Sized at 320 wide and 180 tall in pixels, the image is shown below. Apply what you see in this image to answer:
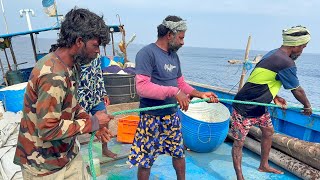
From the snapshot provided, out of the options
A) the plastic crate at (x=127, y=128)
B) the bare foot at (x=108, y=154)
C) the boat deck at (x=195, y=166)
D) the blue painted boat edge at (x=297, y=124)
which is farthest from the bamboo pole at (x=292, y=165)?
the bare foot at (x=108, y=154)

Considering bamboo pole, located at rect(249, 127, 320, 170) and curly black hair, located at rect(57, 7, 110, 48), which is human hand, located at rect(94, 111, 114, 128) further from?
bamboo pole, located at rect(249, 127, 320, 170)

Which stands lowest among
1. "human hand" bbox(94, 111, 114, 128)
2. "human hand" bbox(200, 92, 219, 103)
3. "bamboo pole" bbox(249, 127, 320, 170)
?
"bamboo pole" bbox(249, 127, 320, 170)

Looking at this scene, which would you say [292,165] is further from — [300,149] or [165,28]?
[165,28]

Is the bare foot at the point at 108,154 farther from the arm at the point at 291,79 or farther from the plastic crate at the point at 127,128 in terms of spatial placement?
the arm at the point at 291,79

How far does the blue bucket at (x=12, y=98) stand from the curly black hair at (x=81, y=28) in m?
4.91

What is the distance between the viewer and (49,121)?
1650 millimetres

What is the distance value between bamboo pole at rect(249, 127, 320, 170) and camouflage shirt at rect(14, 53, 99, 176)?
11.1 feet

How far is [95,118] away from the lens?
194 centimetres

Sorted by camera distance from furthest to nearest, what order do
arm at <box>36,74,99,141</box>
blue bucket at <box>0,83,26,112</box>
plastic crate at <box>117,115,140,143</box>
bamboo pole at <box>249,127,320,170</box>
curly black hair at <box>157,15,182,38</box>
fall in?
blue bucket at <box>0,83,26,112</box> < plastic crate at <box>117,115,140,143</box> < bamboo pole at <box>249,127,320,170</box> < curly black hair at <box>157,15,182,38</box> < arm at <box>36,74,99,141</box>

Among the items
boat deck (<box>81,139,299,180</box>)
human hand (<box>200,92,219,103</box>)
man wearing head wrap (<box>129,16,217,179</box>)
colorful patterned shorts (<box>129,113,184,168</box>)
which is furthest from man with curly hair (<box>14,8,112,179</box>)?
boat deck (<box>81,139,299,180</box>)

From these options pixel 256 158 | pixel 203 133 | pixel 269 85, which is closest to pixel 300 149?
pixel 256 158

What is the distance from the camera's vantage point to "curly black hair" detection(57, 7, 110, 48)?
175cm

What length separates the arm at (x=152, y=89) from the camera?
258 centimetres

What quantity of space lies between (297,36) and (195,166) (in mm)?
2504
